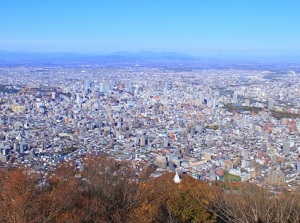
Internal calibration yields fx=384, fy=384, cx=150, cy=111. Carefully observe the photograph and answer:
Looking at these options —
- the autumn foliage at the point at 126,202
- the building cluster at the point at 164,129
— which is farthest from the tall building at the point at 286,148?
the autumn foliage at the point at 126,202

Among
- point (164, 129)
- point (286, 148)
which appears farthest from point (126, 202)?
point (164, 129)

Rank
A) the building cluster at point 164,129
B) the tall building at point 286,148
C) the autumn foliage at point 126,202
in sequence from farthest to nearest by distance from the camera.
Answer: the tall building at point 286,148 → the building cluster at point 164,129 → the autumn foliage at point 126,202

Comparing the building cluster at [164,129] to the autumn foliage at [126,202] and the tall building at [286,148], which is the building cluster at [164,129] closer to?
the tall building at [286,148]

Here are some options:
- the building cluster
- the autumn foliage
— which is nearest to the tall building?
the building cluster

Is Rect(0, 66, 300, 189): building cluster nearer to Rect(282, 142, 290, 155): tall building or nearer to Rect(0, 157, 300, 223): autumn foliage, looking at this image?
Rect(282, 142, 290, 155): tall building

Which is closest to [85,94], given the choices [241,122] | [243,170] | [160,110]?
[160,110]
